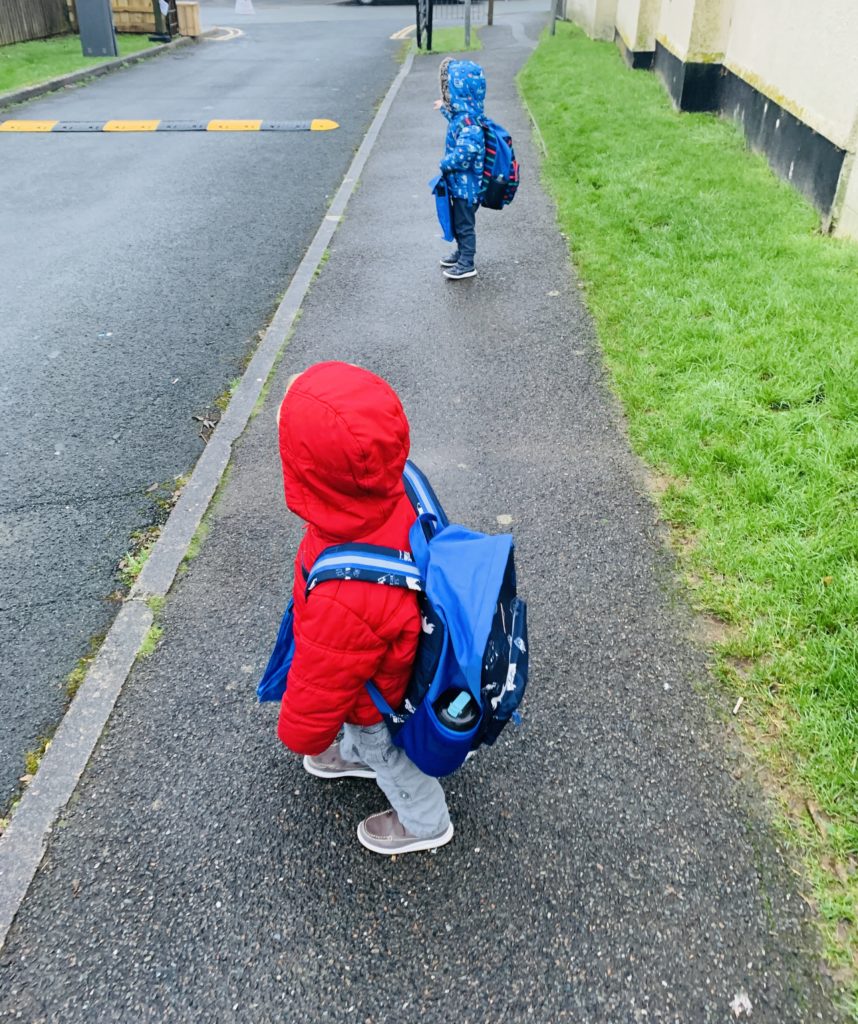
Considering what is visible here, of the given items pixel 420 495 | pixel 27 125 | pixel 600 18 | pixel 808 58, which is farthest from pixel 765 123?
pixel 600 18

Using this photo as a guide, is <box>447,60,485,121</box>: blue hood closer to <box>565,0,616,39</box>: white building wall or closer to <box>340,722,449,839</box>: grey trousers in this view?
<box>340,722,449,839</box>: grey trousers

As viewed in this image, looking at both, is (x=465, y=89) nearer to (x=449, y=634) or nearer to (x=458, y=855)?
(x=449, y=634)

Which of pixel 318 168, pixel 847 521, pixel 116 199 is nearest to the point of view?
pixel 847 521

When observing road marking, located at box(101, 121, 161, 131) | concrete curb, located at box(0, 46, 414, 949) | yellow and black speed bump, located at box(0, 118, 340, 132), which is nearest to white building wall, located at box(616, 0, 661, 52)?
yellow and black speed bump, located at box(0, 118, 340, 132)

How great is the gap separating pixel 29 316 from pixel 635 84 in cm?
1068

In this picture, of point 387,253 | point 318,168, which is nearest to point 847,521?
point 387,253

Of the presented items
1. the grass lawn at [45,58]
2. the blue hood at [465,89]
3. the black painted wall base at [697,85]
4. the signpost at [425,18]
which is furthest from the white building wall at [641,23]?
the grass lawn at [45,58]

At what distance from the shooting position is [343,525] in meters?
2.02

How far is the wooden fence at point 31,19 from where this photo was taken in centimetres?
2017

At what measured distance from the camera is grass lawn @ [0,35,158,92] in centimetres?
1611

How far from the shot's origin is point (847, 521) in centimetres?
358

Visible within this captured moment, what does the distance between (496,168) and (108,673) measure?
16.0 feet

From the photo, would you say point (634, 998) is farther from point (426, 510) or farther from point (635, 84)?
point (635, 84)

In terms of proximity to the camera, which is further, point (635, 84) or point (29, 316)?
point (635, 84)
